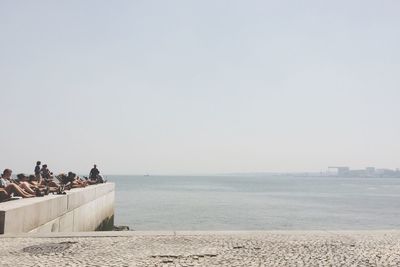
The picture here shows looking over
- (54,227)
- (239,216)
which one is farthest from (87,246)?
(239,216)

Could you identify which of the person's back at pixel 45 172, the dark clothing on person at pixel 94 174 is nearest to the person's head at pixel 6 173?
the person's back at pixel 45 172

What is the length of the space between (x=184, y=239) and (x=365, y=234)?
14.6ft

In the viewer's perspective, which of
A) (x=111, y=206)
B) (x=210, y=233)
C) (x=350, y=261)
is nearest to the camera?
(x=350, y=261)

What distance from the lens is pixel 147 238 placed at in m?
9.70

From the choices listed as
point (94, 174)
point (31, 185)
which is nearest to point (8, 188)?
point (31, 185)

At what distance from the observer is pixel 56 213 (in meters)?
14.0

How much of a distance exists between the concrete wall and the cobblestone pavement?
106 cm

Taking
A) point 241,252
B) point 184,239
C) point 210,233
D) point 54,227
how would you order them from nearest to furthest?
point 241,252
point 184,239
point 210,233
point 54,227

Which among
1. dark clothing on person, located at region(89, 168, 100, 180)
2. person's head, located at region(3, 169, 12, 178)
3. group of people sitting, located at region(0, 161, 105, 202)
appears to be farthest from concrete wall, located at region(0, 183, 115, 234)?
dark clothing on person, located at region(89, 168, 100, 180)

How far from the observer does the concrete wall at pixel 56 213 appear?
10.4 metres

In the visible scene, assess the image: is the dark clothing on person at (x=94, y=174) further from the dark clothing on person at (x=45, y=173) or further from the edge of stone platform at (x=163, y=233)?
the edge of stone platform at (x=163, y=233)

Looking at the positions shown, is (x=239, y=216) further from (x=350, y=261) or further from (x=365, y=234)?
(x=350, y=261)

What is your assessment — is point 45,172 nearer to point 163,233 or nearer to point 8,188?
point 8,188

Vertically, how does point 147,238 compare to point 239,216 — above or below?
above
